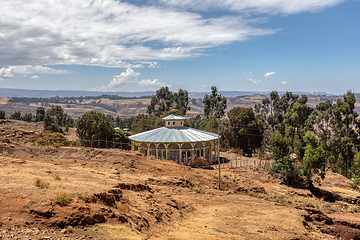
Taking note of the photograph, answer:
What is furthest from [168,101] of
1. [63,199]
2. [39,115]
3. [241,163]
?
[63,199]

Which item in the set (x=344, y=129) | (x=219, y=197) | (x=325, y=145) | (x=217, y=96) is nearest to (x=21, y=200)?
(x=219, y=197)

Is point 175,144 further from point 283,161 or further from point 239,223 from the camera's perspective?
point 239,223

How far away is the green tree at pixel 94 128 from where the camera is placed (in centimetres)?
5866

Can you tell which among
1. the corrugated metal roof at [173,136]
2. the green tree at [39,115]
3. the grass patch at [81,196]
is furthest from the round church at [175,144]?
the green tree at [39,115]

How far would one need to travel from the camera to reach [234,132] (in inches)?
2785

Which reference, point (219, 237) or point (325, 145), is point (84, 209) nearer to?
point (219, 237)

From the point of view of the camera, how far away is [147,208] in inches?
684

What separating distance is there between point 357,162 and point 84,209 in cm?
3378

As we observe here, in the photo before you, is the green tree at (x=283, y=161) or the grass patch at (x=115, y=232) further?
the green tree at (x=283, y=161)

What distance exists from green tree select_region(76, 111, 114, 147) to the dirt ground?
24122 millimetres

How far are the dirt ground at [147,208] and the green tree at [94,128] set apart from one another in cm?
2412

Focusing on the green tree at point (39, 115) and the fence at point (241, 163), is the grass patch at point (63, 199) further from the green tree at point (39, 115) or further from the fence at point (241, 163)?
the green tree at point (39, 115)

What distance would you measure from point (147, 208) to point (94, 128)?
44.9 m

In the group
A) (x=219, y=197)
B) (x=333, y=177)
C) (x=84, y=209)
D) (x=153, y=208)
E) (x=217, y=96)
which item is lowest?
(x=333, y=177)
